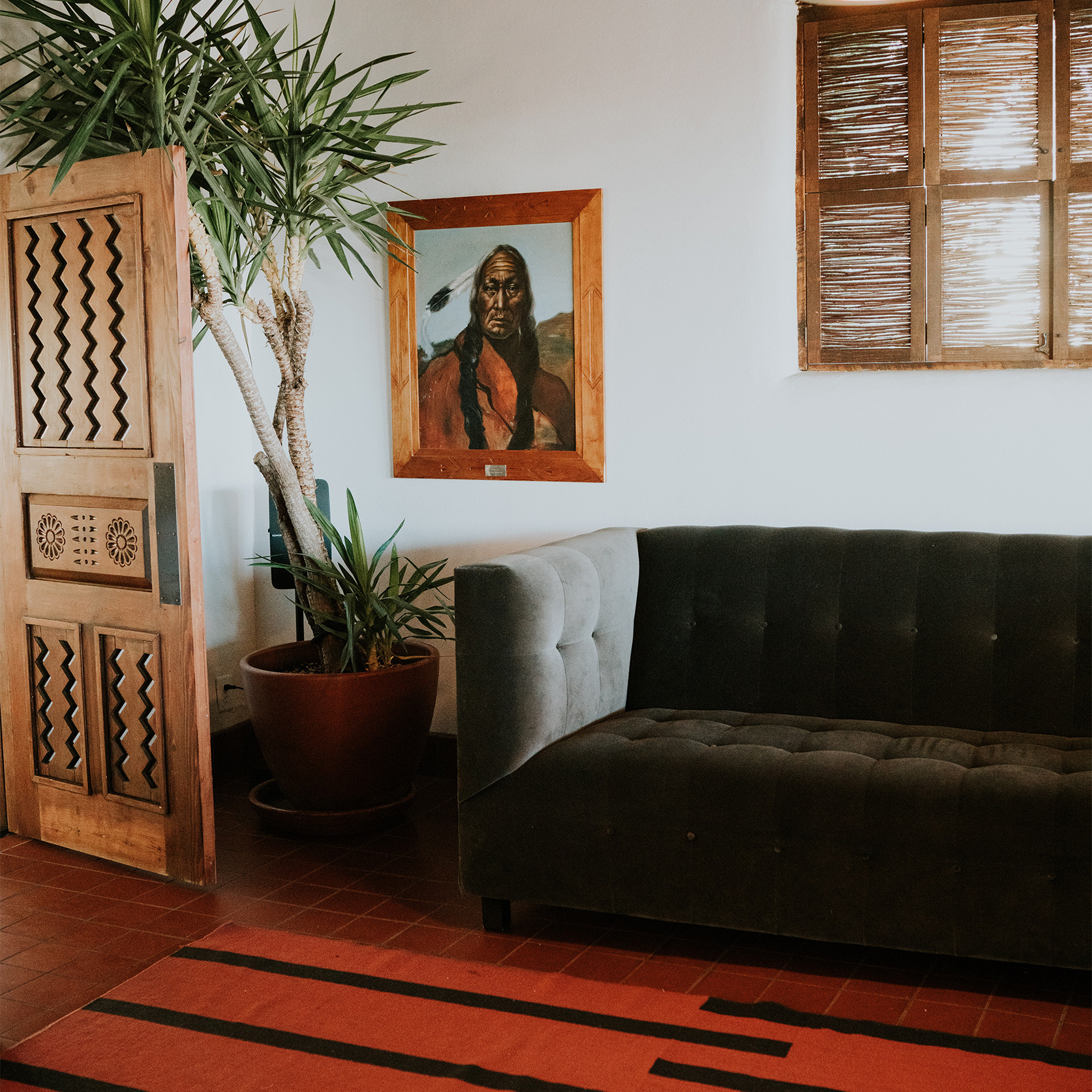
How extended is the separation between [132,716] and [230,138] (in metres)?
1.67

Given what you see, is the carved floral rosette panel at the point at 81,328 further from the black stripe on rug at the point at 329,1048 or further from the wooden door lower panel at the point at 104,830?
the black stripe on rug at the point at 329,1048

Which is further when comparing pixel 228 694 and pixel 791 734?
pixel 228 694

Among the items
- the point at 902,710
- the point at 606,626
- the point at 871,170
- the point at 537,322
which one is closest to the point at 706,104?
the point at 871,170

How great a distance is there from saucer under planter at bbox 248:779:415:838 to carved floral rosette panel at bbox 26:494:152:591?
87 centimetres

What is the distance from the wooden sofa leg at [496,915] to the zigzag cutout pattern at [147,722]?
3.41 ft

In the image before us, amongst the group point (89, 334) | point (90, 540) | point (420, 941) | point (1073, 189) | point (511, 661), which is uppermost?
point (1073, 189)

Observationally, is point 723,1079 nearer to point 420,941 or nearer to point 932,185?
point 420,941

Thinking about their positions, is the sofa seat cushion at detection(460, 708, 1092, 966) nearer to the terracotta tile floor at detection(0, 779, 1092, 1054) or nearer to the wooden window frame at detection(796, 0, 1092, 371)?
the terracotta tile floor at detection(0, 779, 1092, 1054)

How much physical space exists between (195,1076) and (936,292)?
9.58 feet

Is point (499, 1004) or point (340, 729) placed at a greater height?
point (340, 729)

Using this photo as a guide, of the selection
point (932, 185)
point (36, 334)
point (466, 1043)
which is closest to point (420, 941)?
point (466, 1043)

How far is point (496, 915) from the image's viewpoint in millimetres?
2963

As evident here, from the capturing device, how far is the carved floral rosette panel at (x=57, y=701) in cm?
350

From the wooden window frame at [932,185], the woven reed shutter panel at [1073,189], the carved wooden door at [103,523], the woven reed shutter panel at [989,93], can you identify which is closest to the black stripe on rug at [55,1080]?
the carved wooden door at [103,523]
